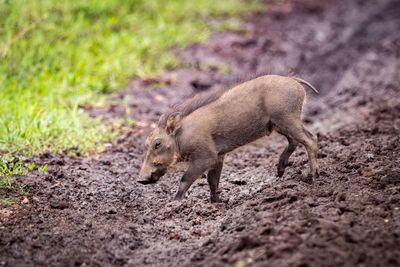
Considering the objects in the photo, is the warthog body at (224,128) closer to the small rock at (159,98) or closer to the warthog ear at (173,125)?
the warthog ear at (173,125)

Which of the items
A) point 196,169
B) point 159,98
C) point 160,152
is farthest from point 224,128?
point 159,98

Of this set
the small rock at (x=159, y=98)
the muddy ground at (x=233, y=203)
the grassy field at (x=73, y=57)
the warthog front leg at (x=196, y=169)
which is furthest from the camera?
the small rock at (x=159, y=98)

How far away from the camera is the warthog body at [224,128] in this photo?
14.1 ft

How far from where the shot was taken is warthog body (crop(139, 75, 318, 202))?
4289mm

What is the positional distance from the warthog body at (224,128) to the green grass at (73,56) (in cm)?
162

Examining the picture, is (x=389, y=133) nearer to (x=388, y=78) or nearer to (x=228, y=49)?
(x=388, y=78)

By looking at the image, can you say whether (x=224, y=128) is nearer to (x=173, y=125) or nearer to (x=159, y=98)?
(x=173, y=125)

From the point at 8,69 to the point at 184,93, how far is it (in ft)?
8.60

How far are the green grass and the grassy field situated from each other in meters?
0.01

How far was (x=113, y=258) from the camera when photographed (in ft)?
11.4

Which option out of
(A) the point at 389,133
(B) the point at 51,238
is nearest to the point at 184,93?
(A) the point at 389,133

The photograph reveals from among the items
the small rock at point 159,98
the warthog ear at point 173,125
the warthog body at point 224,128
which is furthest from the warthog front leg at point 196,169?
the small rock at point 159,98

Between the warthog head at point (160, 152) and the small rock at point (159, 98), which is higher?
the warthog head at point (160, 152)

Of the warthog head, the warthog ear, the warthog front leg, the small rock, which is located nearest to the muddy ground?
the small rock
